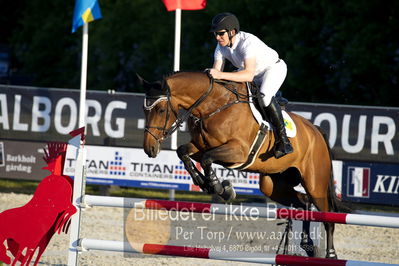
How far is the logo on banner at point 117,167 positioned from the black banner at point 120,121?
0.21m

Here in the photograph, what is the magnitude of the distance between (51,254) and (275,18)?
11.2 metres

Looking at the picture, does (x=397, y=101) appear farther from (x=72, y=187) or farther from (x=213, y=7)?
(x=72, y=187)

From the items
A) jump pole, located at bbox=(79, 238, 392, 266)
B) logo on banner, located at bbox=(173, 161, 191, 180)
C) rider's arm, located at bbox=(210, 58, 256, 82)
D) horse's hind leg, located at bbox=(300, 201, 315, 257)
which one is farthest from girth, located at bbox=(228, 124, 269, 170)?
logo on banner, located at bbox=(173, 161, 191, 180)

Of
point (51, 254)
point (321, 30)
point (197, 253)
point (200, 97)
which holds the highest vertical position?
point (321, 30)

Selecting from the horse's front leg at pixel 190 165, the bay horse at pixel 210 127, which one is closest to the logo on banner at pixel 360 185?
the bay horse at pixel 210 127

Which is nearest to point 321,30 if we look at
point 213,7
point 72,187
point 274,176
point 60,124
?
point 213,7

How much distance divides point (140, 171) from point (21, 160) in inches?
80.3

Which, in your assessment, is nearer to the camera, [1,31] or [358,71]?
[358,71]

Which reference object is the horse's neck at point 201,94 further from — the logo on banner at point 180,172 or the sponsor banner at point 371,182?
the logo on banner at point 180,172

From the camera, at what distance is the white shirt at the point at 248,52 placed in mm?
6270

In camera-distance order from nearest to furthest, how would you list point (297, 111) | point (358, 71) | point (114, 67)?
point (297, 111), point (358, 71), point (114, 67)

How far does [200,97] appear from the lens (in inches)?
245

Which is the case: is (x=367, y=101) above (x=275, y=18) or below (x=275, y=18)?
below

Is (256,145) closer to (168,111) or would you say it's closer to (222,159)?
(222,159)
